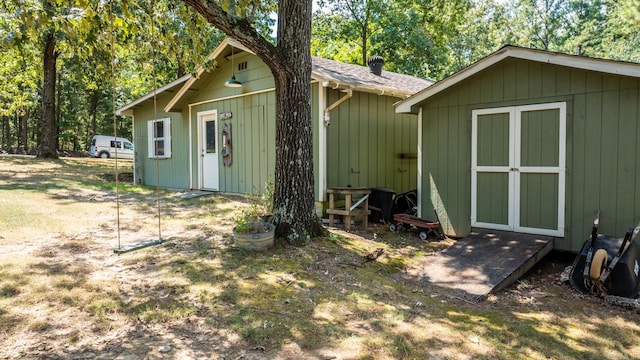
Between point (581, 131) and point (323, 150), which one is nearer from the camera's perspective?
point (581, 131)

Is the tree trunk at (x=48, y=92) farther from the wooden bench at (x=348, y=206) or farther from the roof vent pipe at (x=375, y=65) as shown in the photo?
the wooden bench at (x=348, y=206)

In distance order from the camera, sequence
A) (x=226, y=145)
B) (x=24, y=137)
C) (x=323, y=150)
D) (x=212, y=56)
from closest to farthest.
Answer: (x=323, y=150), (x=212, y=56), (x=226, y=145), (x=24, y=137)

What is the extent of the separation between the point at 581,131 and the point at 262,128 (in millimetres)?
5517

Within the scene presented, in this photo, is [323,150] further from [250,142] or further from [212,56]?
[212,56]

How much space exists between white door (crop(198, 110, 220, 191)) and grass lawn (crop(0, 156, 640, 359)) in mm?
4013

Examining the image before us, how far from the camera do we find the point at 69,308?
3018 mm

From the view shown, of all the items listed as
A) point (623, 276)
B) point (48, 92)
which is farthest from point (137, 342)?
point (48, 92)

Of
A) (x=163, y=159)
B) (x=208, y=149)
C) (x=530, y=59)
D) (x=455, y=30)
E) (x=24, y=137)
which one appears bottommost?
(x=163, y=159)

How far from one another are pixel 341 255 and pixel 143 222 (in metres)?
3.26

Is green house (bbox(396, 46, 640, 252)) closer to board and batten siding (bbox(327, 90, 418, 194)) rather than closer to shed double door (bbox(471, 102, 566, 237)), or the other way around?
shed double door (bbox(471, 102, 566, 237))

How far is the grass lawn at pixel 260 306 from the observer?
102 inches

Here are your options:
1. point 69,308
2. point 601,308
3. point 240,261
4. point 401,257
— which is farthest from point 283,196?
point 601,308

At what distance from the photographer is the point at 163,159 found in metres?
11.3

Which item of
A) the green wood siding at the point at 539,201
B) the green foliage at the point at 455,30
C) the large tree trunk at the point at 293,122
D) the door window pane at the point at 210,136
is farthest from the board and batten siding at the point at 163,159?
the green foliage at the point at 455,30
